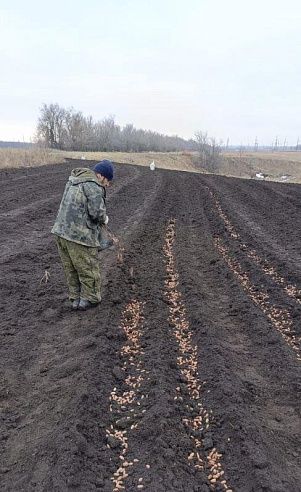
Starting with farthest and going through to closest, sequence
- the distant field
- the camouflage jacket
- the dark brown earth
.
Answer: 1. the distant field
2. the camouflage jacket
3. the dark brown earth

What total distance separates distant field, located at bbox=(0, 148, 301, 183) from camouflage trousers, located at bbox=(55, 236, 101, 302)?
70.6ft

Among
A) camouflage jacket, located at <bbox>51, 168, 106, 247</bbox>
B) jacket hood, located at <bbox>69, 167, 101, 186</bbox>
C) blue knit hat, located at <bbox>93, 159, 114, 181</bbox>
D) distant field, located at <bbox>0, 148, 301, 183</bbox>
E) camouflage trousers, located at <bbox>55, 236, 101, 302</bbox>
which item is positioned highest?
blue knit hat, located at <bbox>93, 159, 114, 181</bbox>

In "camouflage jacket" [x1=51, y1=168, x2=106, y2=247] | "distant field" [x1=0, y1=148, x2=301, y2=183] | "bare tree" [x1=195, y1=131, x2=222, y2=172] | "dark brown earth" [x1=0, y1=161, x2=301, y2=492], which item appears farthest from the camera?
"bare tree" [x1=195, y1=131, x2=222, y2=172]

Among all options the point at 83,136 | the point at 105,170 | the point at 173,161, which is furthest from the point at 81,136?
the point at 105,170

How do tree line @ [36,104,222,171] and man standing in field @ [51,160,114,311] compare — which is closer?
man standing in field @ [51,160,114,311]

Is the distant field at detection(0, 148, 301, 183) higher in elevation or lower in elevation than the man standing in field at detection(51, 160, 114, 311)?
lower

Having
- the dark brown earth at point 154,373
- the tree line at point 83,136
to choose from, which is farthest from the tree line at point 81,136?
the dark brown earth at point 154,373

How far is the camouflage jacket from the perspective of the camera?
16.5 feet

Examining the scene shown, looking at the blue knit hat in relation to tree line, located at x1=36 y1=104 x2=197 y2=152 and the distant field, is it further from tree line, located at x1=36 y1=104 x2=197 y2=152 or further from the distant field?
tree line, located at x1=36 y1=104 x2=197 y2=152

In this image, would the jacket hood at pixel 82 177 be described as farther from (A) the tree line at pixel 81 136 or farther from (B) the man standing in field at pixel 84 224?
(A) the tree line at pixel 81 136

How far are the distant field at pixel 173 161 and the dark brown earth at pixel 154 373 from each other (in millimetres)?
20957

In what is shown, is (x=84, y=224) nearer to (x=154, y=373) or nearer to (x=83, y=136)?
(x=154, y=373)

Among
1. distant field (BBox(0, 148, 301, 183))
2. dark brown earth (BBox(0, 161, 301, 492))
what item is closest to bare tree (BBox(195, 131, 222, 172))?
distant field (BBox(0, 148, 301, 183))

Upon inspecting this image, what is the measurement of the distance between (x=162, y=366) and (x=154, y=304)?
5.22ft
